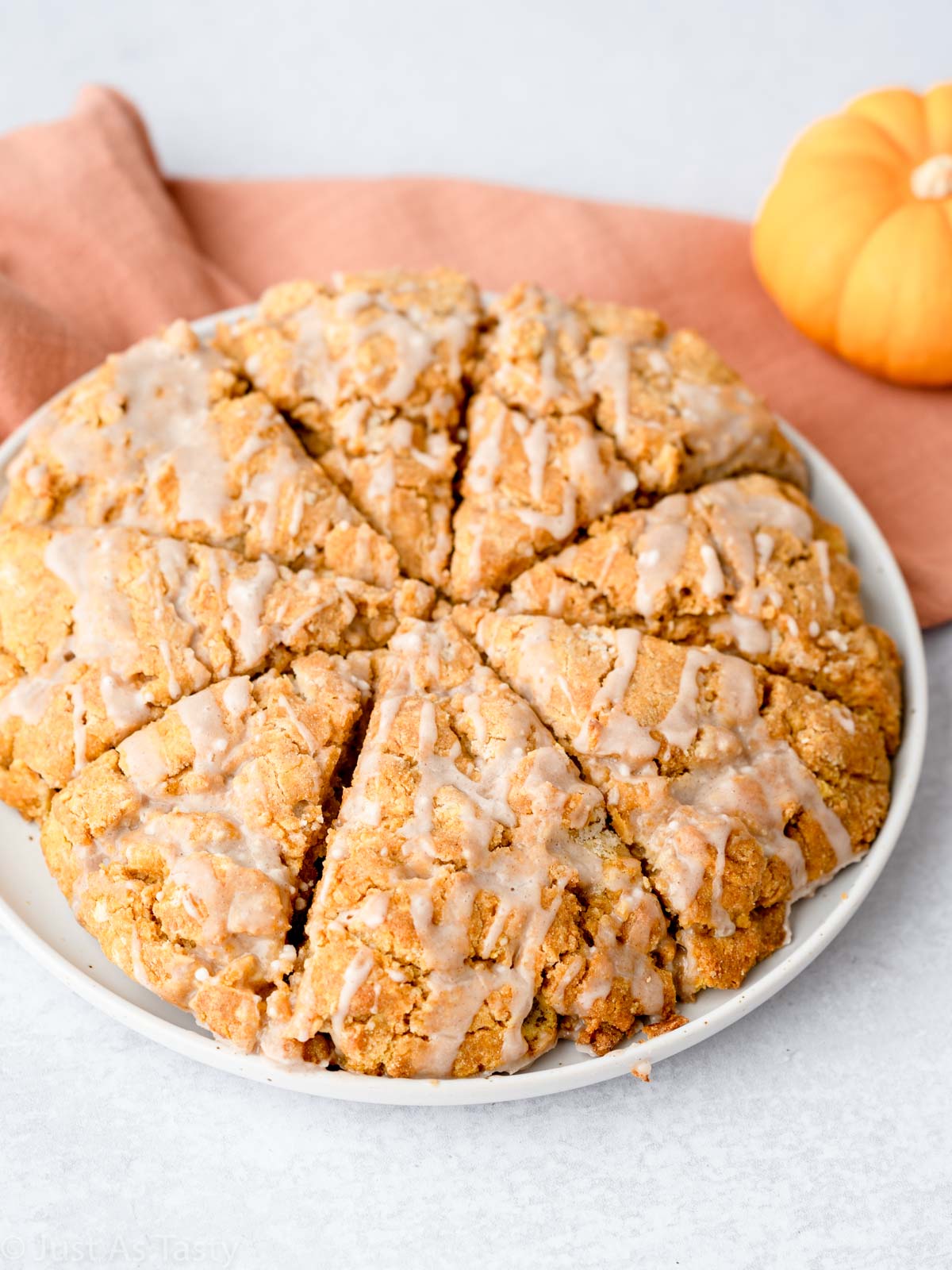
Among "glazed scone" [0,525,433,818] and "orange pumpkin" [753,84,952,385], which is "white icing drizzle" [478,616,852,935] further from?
"orange pumpkin" [753,84,952,385]

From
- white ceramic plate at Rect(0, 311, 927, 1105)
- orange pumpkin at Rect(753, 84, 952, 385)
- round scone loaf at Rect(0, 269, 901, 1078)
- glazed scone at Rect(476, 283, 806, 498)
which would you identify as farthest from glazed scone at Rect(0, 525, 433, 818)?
orange pumpkin at Rect(753, 84, 952, 385)

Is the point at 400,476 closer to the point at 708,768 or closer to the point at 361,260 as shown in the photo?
the point at 708,768

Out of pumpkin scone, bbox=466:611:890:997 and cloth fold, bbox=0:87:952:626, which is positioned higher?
cloth fold, bbox=0:87:952:626

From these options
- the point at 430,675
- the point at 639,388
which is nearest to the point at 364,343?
the point at 639,388

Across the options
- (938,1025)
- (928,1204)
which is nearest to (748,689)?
(938,1025)

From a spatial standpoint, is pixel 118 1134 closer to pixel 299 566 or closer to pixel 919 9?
pixel 299 566

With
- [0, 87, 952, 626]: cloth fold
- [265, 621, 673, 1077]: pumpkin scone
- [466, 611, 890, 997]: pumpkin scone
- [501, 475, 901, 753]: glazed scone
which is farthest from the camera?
[0, 87, 952, 626]: cloth fold

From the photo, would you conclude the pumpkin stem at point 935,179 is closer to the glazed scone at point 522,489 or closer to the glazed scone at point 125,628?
the glazed scone at point 522,489
